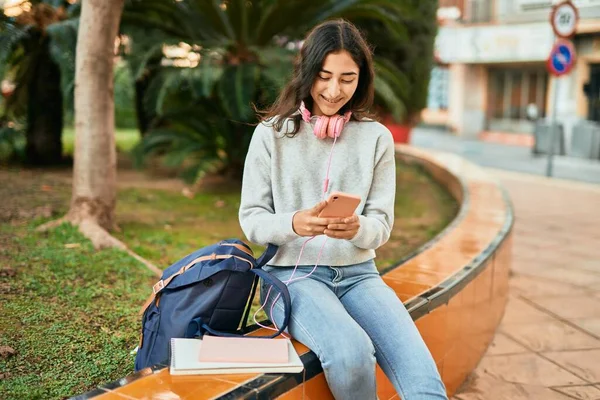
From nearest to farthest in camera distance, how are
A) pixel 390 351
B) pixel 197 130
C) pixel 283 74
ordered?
pixel 390 351 → pixel 283 74 → pixel 197 130

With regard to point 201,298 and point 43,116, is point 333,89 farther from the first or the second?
point 43,116

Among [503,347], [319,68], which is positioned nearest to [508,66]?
[503,347]

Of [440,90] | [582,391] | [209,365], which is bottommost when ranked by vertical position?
[582,391]

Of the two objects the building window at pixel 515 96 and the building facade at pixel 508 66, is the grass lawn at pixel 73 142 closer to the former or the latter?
the building facade at pixel 508 66

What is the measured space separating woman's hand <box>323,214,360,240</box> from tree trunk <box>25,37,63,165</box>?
22.9ft

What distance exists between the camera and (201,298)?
2211mm

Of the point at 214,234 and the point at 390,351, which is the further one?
the point at 214,234

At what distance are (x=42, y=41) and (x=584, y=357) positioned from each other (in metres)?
6.65

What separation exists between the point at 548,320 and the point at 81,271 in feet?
9.13

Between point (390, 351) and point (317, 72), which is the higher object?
point (317, 72)

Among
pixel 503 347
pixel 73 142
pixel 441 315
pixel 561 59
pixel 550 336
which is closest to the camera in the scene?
pixel 441 315

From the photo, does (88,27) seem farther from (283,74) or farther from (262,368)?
(262,368)

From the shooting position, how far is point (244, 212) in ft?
8.18

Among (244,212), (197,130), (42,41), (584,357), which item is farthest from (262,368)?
(42,41)
